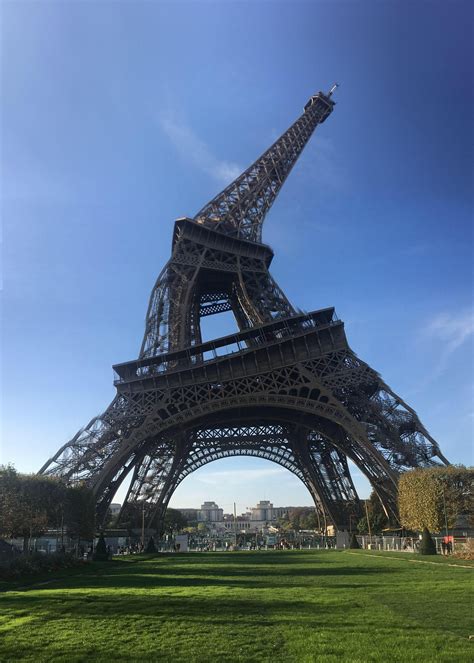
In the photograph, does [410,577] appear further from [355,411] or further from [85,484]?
[85,484]

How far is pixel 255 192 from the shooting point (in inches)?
2283

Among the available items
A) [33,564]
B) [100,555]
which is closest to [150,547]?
[100,555]

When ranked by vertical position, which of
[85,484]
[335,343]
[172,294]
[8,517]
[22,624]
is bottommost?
[22,624]

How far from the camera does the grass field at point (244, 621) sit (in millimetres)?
8477

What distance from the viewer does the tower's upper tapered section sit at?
55781mm

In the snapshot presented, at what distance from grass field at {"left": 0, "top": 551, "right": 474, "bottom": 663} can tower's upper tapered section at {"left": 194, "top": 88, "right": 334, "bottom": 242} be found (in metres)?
41.5

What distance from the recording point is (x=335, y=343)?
150 ft

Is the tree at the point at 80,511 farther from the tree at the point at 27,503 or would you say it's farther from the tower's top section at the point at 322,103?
the tower's top section at the point at 322,103

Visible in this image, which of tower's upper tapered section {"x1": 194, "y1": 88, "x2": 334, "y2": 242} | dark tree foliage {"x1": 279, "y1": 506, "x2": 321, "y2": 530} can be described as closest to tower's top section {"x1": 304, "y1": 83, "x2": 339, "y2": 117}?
tower's upper tapered section {"x1": 194, "y1": 88, "x2": 334, "y2": 242}

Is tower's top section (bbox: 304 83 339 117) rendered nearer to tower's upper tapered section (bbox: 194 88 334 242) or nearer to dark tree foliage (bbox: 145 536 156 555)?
tower's upper tapered section (bbox: 194 88 334 242)

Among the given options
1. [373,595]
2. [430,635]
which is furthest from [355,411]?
[430,635]

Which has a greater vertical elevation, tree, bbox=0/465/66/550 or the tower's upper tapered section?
the tower's upper tapered section

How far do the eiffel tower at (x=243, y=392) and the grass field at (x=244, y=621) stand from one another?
23216mm

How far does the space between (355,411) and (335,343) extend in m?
5.95
